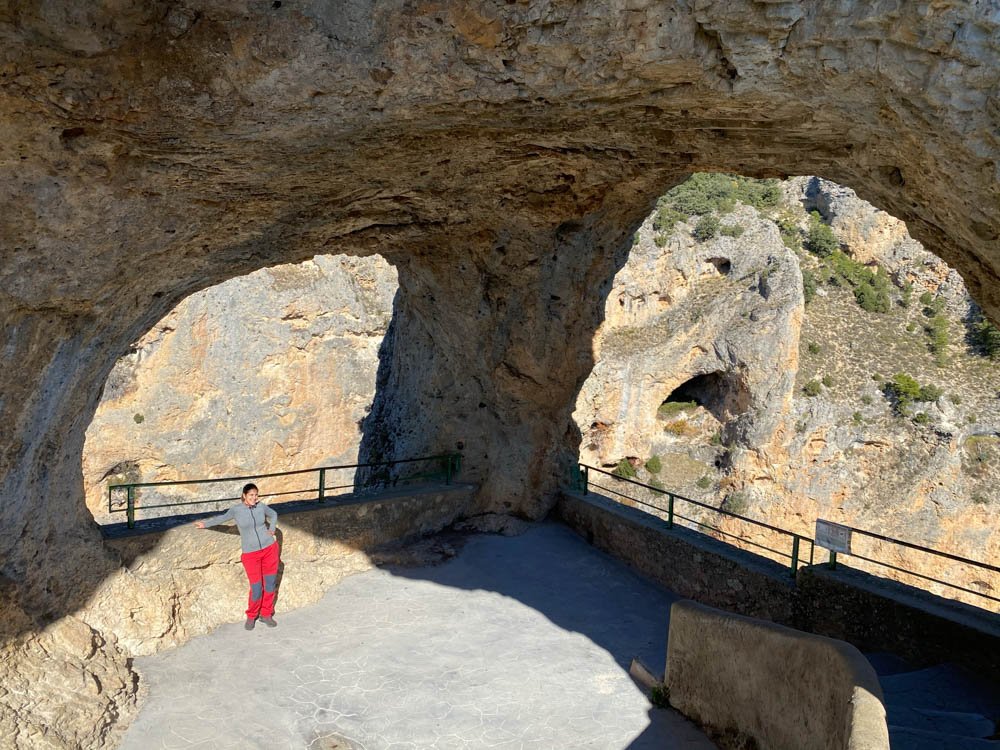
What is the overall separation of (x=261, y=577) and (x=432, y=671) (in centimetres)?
205

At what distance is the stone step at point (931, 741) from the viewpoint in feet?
16.0

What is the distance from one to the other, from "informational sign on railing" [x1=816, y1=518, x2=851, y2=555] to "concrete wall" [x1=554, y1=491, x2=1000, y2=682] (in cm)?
40

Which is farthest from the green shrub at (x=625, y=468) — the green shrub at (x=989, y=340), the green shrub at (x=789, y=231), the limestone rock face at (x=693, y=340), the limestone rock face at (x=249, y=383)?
the green shrub at (x=989, y=340)

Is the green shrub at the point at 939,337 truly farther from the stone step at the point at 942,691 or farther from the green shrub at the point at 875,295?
the stone step at the point at 942,691

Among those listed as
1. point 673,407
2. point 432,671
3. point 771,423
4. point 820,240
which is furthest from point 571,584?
point 820,240

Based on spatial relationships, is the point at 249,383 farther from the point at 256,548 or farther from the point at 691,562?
the point at 691,562

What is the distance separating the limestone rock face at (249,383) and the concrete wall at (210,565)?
15.3 metres

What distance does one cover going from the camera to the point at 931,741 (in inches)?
196

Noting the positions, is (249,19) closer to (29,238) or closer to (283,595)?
(29,238)

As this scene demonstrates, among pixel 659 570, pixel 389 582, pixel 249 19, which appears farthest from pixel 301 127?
pixel 659 570

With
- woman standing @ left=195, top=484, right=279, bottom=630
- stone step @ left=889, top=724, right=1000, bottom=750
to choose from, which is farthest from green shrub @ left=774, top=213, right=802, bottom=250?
stone step @ left=889, top=724, right=1000, bottom=750

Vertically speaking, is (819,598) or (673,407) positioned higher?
(819,598)

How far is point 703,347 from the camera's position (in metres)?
30.2

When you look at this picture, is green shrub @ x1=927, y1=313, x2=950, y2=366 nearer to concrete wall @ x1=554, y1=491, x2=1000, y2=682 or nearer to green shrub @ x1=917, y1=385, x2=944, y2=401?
green shrub @ x1=917, y1=385, x2=944, y2=401
